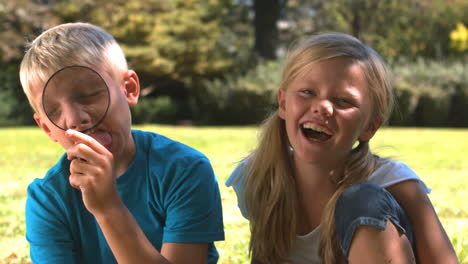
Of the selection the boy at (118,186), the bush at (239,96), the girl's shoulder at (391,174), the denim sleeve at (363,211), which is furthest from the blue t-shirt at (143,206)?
the bush at (239,96)

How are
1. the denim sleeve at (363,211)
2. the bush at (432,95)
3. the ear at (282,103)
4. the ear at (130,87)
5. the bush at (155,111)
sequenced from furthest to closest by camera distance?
the bush at (155,111)
the bush at (432,95)
the ear at (282,103)
the ear at (130,87)
the denim sleeve at (363,211)

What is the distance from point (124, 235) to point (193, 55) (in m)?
20.8

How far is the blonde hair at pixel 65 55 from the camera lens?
252 cm

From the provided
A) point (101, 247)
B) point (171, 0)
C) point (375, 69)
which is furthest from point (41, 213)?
point (171, 0)

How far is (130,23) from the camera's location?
848 inches

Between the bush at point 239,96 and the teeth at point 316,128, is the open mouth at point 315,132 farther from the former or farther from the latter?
the bush at point 239,96

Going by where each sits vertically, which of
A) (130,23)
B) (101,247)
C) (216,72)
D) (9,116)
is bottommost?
(9,116)

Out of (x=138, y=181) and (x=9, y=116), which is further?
(x=9, y=116)

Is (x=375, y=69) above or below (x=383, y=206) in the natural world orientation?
above

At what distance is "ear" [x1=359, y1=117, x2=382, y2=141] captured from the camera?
9.90ft

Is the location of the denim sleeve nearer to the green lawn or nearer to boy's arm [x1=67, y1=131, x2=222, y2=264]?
the green lawn

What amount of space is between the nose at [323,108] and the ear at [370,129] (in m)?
0.29

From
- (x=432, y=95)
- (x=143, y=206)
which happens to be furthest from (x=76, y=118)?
(x=432, y=95)

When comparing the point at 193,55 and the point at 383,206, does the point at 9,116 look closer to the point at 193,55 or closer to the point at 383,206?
the point at 193,55
